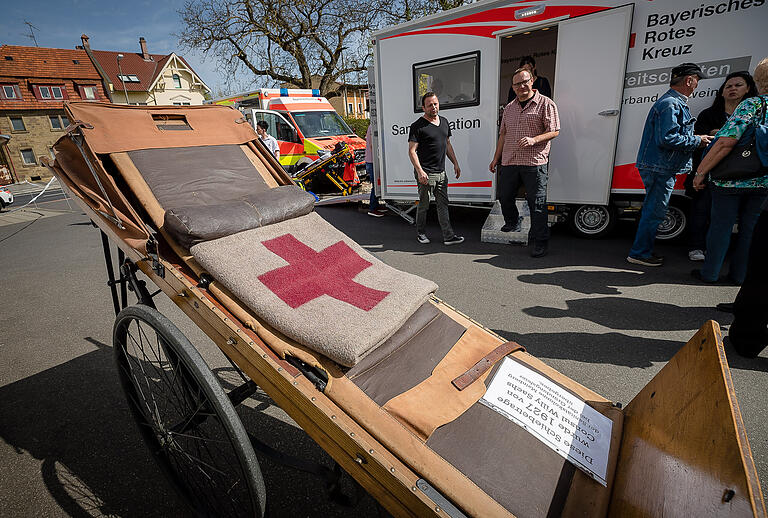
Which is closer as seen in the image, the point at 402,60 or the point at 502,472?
the point at 502,472

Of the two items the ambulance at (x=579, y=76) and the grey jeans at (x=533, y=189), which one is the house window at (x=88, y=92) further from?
the grey jeans at (x=533, y=189)

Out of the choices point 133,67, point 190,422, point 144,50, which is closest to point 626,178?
point 190,422

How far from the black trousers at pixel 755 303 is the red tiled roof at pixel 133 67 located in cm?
4349

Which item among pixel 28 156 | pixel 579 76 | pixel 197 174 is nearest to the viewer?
pixel 197 174

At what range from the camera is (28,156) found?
28.2m

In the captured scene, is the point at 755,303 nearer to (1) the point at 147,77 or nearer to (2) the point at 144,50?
(1) the point at 147,77

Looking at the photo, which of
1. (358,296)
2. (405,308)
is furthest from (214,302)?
(405,308)

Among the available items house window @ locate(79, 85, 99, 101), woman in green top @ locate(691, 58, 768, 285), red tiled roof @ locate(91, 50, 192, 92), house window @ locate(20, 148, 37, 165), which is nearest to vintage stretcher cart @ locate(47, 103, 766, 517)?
woman in green top @ locate(691, 58, 768, 285)

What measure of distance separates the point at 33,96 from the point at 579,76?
1535 inches

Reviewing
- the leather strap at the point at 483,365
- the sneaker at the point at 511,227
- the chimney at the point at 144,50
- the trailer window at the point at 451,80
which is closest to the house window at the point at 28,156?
the chimney at the point at 144,50

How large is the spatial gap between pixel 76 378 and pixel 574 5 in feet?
20.5

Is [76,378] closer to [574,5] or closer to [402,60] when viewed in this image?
[402,60]

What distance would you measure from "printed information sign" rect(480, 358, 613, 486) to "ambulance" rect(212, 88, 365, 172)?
31.8 feet

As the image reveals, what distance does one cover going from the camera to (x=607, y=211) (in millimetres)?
5102
